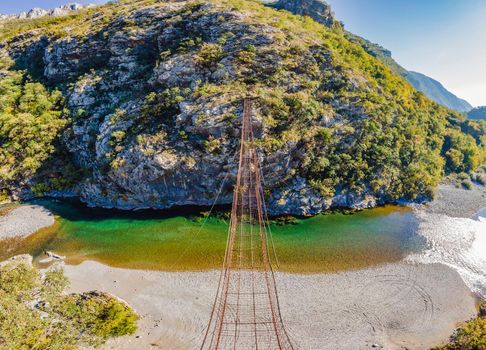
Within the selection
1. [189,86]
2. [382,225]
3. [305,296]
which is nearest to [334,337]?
[305,296]

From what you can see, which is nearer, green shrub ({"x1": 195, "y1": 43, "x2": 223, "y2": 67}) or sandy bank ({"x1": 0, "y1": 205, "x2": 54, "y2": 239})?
sandy bank ({"x1": 0, "y1": 205, "x2": 54, "y2": 239})

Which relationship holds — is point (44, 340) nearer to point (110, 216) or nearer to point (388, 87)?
point (110, 216)

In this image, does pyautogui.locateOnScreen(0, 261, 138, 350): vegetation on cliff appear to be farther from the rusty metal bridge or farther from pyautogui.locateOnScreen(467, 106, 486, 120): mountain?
pyautogui.locateOnScreen(467, 106, 486, 120): mountain

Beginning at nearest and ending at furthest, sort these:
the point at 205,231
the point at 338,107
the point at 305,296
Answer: the point at 305,296, the point at 205,231, the point at 338,107

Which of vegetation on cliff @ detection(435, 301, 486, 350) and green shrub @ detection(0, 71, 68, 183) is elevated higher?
green shrub @ detection(0, 71, 68, 183)

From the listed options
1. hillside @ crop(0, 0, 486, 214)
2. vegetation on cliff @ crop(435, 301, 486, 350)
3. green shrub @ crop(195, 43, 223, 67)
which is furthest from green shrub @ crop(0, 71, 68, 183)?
vegetation on cliff @ crop(435, 301, 486, 350)

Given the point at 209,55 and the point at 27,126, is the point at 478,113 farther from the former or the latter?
the point at 27,126
